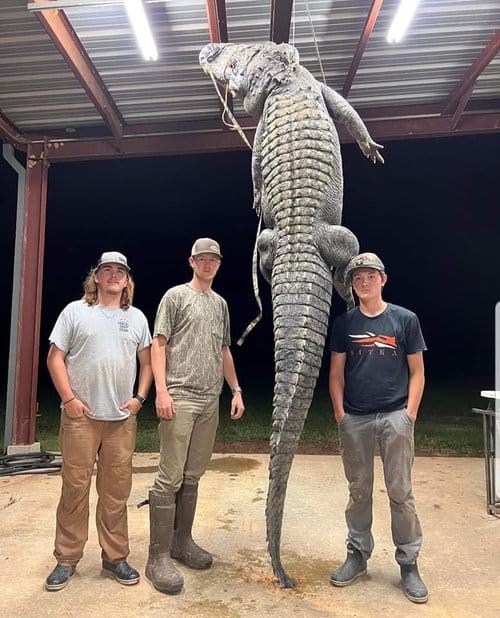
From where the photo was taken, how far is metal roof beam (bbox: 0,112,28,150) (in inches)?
215

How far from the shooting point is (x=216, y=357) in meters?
2.73

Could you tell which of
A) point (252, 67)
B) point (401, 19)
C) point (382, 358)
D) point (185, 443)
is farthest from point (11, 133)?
point (382, 358)

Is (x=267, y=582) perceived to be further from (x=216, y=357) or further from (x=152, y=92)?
(x=152, y=92)

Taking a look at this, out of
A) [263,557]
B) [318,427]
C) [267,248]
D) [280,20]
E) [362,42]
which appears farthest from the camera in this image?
[318,427]

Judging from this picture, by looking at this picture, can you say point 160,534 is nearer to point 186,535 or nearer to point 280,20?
point 186,535

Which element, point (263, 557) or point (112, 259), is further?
point (263, 557)

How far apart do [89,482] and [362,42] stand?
3939 millimetres

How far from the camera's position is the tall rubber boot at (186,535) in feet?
8.91

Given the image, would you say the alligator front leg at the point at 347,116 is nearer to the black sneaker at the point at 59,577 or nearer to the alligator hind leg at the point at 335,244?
the alligator hind leg at the point at 335,244

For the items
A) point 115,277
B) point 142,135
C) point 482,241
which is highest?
point 482,241

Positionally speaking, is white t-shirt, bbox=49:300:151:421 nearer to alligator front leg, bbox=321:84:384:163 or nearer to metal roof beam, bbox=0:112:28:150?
alligator front leg, bbox=321:84:384:163

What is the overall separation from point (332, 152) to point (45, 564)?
261 centimetres

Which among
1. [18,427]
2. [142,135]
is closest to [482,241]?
[142,135]

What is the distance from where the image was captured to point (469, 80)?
15.6 feet
